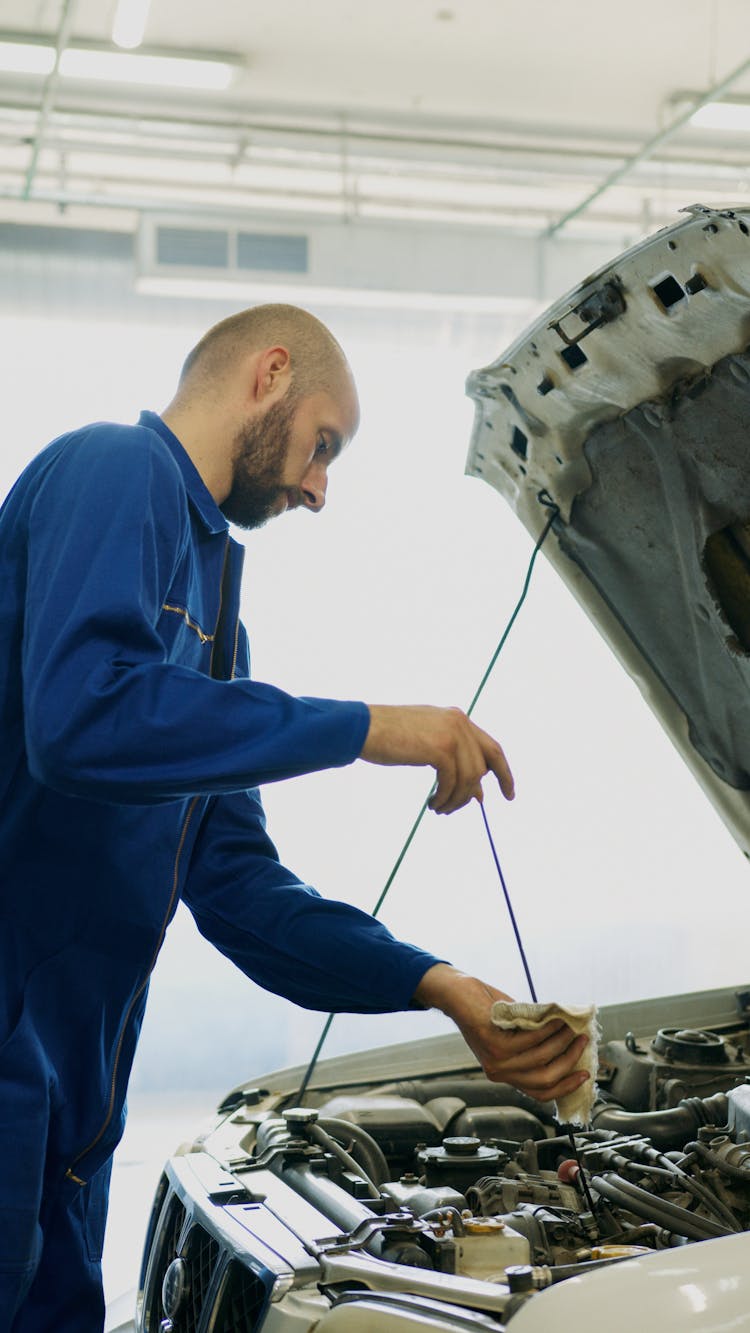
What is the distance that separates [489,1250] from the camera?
1699 millimetres

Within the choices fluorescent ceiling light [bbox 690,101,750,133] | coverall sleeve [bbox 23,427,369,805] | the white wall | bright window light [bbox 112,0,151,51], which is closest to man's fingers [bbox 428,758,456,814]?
coverall sleeve [bbox 23,427,369,805]

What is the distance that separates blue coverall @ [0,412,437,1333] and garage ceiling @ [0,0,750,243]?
3737mm

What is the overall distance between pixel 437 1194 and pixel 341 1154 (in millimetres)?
254

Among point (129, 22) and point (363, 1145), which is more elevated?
point (129, 22)

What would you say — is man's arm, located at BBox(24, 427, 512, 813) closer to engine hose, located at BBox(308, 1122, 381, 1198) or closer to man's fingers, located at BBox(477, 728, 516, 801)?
man's fingers, located at BBox(477, 728, 516, 801)

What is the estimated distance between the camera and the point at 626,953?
671 centimetres

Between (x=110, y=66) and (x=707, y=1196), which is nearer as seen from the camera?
(x=707, y=1196)

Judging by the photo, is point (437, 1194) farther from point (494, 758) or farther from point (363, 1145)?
point (494, 758)

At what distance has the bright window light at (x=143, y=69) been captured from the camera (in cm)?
Answer: 522

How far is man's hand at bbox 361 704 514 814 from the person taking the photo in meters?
1.53

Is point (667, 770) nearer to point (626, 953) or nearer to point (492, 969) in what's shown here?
point (626, 953)

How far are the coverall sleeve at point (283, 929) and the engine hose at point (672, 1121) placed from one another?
67 cm

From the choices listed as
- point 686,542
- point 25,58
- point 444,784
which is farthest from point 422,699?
point 444,784

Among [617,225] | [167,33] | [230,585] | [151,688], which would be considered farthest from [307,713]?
[617,225]
